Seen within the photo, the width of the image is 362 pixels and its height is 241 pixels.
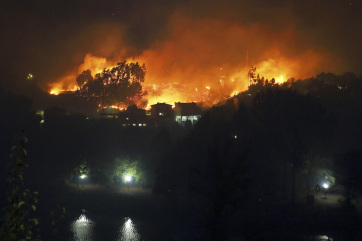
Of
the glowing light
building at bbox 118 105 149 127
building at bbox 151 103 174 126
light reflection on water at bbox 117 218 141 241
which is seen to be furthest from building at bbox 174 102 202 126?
light reflection on water at bbox 117 218 141 241

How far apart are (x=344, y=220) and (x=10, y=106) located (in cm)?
3255

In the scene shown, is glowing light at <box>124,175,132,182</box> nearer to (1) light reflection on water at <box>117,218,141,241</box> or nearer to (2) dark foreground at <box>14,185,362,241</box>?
(2) dark foreground at <box>14,185,362,241</box>

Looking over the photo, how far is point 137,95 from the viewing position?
65312mm

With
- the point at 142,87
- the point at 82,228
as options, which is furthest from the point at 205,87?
the point at 82,228

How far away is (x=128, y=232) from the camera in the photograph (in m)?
20.8

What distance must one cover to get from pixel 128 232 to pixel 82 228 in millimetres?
2699

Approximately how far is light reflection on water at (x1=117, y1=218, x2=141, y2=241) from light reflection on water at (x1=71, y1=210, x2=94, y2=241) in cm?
159

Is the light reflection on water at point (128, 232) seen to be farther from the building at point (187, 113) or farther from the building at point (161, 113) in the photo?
the building at point (187, 113)

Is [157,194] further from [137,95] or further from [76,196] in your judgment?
[137,95]

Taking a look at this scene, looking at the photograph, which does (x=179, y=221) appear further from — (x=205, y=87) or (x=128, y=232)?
(x=205, y=87)

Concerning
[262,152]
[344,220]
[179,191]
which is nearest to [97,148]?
[179,191]

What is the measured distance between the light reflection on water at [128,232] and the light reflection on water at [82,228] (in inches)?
62.7

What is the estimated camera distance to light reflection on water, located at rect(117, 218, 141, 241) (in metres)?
19.8

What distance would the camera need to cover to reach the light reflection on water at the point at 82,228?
64.9 feet
